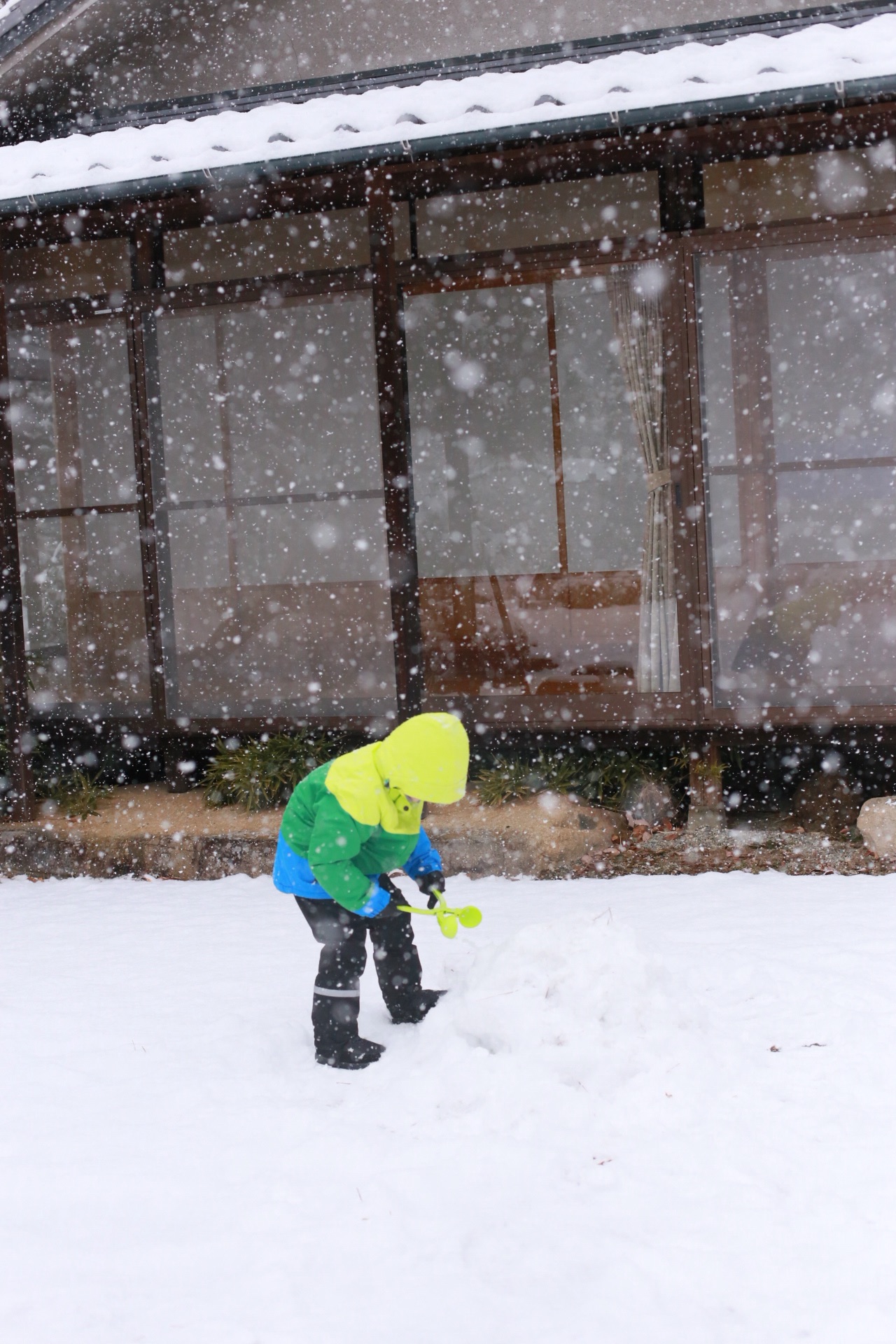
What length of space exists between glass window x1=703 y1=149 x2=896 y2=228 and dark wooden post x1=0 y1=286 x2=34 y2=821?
461cm

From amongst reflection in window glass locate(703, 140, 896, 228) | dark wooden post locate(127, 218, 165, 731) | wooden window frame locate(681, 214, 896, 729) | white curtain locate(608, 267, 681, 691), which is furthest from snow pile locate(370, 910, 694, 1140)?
reflection in window glass locate(703, 140, 896, 228)

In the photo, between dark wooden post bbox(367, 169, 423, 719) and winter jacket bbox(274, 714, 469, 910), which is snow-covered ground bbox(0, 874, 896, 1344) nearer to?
winter jacket bbox(274, 714, 469, 910)

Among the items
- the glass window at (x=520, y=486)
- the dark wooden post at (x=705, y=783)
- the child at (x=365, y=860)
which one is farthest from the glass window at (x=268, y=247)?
the child at (x=365, y=860)

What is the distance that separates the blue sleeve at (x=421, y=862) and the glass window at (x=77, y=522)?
161 inches

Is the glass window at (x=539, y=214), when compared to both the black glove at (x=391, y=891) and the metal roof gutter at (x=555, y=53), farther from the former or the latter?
the black glove at (x=391, y=891)

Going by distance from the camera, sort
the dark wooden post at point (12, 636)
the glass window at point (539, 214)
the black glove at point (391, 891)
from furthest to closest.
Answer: the glass window at point (539, 214), the dark wooden post at point (12, 636), the black glove at point (391, 891)

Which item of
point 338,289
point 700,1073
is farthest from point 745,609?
point 700,1073

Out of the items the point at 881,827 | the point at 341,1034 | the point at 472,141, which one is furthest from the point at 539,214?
the point at 341,1034

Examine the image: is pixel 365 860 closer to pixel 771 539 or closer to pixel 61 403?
pixel 771 539

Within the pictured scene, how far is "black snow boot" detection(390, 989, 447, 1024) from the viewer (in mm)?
3686

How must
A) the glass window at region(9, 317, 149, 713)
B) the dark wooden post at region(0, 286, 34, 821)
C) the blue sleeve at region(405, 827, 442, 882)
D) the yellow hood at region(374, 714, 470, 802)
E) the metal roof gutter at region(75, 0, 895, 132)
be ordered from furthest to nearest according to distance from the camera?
the glass window at region(9, 317, 149, 713), the dark wooden post at region(0, 286, 34, 821), the metal roof gutter at region(75, 0, 895, 132), the blue sleeve at region(405, 827, 442, 882), the yellow hood at region(374, 714, 470, 802)

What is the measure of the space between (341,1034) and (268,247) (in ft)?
21.8

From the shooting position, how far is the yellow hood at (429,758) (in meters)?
3.20

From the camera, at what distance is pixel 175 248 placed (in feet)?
28.0
